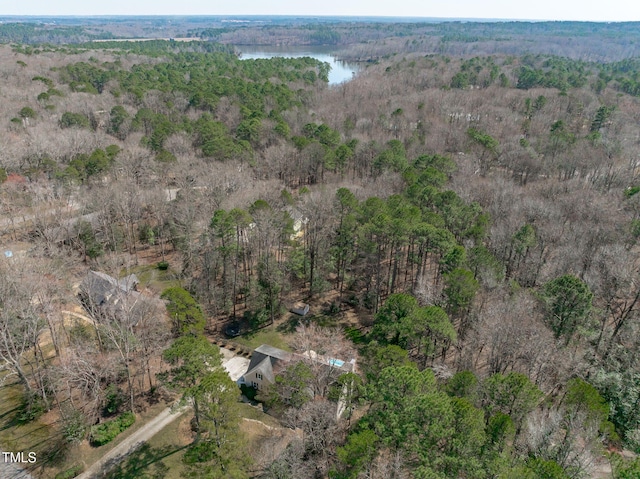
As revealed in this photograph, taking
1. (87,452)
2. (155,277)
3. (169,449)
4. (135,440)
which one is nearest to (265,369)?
(169,449)

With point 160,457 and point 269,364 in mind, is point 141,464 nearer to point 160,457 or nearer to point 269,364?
point 160,457

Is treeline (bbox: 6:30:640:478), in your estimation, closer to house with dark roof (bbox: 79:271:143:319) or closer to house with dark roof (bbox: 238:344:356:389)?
house with dark roof (bbox: 79:271:143:319)

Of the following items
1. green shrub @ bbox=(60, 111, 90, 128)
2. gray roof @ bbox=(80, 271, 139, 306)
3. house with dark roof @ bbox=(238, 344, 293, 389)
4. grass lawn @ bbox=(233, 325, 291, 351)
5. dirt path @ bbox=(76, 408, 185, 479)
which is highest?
green shrub @ bbox=(60, 111, 90, 128)

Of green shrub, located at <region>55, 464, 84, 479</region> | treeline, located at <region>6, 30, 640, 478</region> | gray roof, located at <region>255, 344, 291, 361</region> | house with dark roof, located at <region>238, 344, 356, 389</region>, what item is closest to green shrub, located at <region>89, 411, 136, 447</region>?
treeline, located at <region>6, 30, 640, 478</region>

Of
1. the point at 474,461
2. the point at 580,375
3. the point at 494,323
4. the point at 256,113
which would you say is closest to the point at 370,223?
the point at 494,323

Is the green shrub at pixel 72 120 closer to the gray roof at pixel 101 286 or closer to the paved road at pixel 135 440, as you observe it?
the gray roof at pixel 101 286
